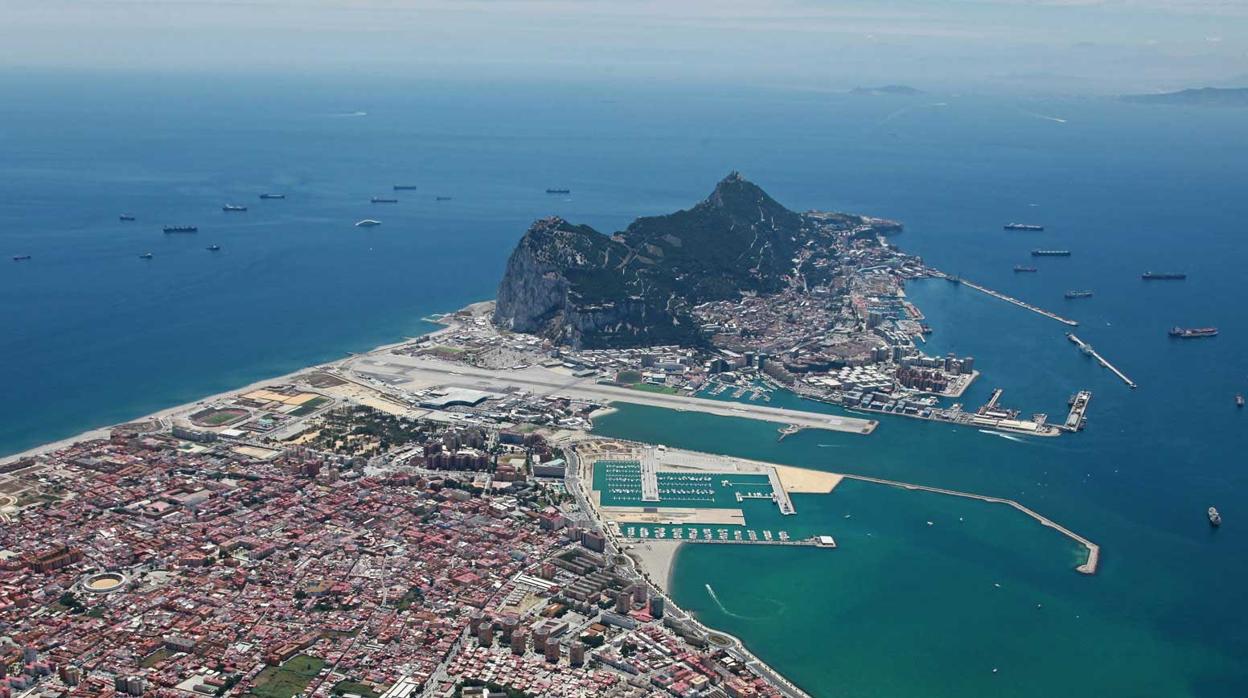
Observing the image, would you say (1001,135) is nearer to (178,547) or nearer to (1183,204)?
(1183,204)

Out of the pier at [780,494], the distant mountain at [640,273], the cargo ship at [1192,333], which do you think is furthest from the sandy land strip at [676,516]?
the cargo ship at [1192,333]

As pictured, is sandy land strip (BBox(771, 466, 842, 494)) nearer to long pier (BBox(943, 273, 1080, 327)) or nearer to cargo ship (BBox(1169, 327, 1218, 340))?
long pier (BBox(943, 273, 1080, 327))

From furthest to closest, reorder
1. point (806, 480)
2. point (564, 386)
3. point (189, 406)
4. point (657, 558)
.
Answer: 1. point (564, 386)
2. point (189, 406)
3. point (806, 480)
4. point (657, 558)

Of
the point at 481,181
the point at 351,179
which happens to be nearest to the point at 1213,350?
the point at 481,181

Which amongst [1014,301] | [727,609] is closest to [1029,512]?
[727,609]

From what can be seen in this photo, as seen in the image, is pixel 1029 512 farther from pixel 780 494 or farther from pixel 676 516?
pixel 676 516

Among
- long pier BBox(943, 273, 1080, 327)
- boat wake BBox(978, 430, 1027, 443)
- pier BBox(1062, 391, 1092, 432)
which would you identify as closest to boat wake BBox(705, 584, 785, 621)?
boat wake BBox(978, 430, 1027, 443)
